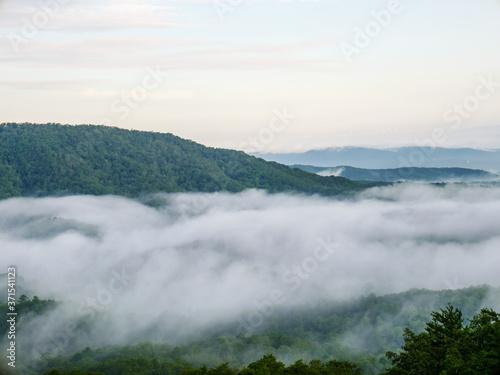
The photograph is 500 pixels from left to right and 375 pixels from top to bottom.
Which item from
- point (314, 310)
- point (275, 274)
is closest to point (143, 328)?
point (314, 310)

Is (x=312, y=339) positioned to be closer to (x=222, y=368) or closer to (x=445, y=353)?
(x=222, y=368)

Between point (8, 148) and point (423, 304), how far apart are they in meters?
142

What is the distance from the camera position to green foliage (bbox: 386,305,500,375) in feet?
88.2

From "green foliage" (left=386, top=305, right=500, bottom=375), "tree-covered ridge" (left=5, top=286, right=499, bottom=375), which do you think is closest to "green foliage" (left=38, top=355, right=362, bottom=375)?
"tree-covered ridge" (left=5, top=286, right=499, bottom=375)

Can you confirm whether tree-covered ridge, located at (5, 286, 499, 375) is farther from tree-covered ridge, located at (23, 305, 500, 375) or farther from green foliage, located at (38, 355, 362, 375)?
tree-covered ridge, located at (23, 305, 500, 375)

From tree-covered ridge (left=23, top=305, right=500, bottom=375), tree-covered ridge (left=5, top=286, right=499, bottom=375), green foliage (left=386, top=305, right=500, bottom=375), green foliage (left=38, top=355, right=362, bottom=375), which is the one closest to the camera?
green foliage (left=386, top=305, right=500, bottom=375)

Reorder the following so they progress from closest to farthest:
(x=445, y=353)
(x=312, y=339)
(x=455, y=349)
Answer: (x=455, y=349)
(x=445, y=353)
(x=312, y=339)

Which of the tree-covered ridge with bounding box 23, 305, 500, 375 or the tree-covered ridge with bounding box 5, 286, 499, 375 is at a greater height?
the tree-covered ridge with bounding box 23, 305, 500, 375

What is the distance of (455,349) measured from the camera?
93.7 feet

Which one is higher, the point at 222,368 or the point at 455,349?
the point at 455,349

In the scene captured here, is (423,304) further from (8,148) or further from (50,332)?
(8,148)

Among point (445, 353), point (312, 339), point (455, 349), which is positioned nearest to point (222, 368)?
point (445, 353)

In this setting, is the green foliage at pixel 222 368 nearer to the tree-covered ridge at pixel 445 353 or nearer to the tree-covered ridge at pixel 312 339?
the tree-covered ridge at pixel 445 353

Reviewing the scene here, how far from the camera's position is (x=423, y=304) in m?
126
